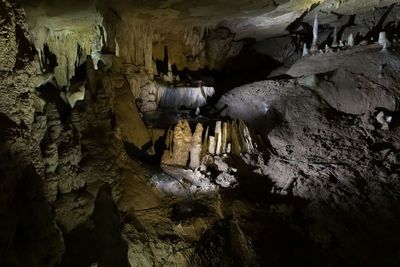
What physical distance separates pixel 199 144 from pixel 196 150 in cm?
21

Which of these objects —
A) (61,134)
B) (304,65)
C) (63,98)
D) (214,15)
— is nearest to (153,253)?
(61,134)

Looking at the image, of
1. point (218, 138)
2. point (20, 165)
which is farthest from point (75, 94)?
point (20, 165)

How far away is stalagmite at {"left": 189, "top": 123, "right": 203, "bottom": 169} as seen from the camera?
28.2ft

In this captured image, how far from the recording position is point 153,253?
222 inches

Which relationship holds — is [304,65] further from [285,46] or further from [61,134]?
[61,134]

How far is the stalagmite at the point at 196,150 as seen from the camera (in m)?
8.60

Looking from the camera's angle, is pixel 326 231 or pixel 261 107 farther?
pixel 261 107

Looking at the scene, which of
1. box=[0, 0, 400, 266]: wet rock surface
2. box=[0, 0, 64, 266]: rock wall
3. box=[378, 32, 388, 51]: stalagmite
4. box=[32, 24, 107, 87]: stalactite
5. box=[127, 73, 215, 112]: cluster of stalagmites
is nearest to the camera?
box=[0, 0, 64, 266]: rock wall

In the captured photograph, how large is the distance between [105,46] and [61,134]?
580 cm

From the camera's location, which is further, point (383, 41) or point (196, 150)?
point (383, 41)

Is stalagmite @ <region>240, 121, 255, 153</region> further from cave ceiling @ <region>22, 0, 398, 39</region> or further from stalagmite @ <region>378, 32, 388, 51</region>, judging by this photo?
stalagmite @ <region>378, 32, 388, 51</region>

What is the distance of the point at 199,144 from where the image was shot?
8.74m

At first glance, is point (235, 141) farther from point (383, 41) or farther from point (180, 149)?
point (383, 41)

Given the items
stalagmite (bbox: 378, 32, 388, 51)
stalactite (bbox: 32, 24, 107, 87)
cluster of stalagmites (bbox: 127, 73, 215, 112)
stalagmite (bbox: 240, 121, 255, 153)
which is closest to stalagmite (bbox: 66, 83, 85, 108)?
stalactite (bbox: 32, 24, 107, 87)
